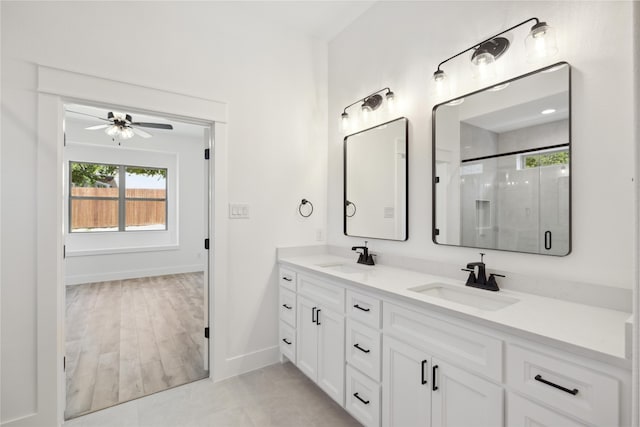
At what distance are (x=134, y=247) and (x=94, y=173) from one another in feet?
5.06

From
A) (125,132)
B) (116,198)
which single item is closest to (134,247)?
(116,198)

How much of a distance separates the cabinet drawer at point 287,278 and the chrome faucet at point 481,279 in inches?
49.9

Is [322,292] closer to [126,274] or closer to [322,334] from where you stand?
[322,334]

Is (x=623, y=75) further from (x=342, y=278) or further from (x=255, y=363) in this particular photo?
(x=255, y=363)

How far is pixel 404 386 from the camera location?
1449 mm

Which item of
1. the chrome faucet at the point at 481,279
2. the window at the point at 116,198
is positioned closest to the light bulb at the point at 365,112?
the chrome faucet at the point at 481,279

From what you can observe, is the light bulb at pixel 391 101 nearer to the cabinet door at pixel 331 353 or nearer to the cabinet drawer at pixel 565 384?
the cabinet door at pixel 331 353

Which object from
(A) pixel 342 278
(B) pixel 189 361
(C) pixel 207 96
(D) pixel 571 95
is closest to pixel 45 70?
(C) pixel 207 96

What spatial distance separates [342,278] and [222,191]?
1176mm

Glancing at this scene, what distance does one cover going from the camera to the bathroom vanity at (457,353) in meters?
0.92

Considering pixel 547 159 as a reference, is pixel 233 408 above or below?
below

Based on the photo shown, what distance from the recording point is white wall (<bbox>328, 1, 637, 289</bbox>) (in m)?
1.23

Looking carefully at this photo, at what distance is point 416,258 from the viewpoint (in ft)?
6.75

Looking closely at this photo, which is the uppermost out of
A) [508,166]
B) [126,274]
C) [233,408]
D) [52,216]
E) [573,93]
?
[573,93]
